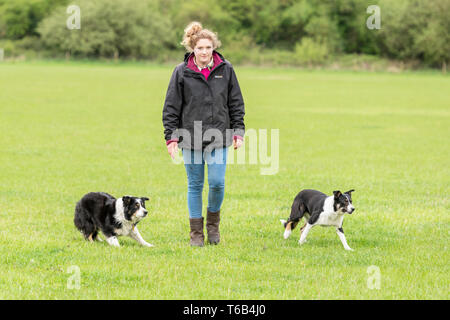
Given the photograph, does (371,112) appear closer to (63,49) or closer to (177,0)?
(63,49)

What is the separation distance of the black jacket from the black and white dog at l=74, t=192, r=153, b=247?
0.97 metres

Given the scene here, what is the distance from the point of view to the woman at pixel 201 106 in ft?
26.6

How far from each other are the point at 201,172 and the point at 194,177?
0.11m

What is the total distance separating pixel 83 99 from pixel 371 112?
14.9 m

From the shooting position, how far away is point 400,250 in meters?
8.38

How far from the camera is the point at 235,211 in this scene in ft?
36.0

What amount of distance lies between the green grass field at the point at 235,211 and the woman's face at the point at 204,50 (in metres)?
2.35

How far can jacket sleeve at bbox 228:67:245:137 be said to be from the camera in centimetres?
831

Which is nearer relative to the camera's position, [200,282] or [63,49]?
[200,282]

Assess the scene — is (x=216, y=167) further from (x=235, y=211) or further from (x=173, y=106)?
Result: (x=235, y=211)

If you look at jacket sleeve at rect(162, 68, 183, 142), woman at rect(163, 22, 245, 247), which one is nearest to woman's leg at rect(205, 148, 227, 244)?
woman at rect(163, 22, 245, 247)

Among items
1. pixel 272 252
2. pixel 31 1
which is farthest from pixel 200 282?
pixel 31 1

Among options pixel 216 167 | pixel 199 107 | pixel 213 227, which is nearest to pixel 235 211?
pixel 213 227

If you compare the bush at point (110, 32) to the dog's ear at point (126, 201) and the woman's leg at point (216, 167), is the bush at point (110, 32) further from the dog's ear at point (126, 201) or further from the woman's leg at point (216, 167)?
the woman's leg at point (216, 167)
